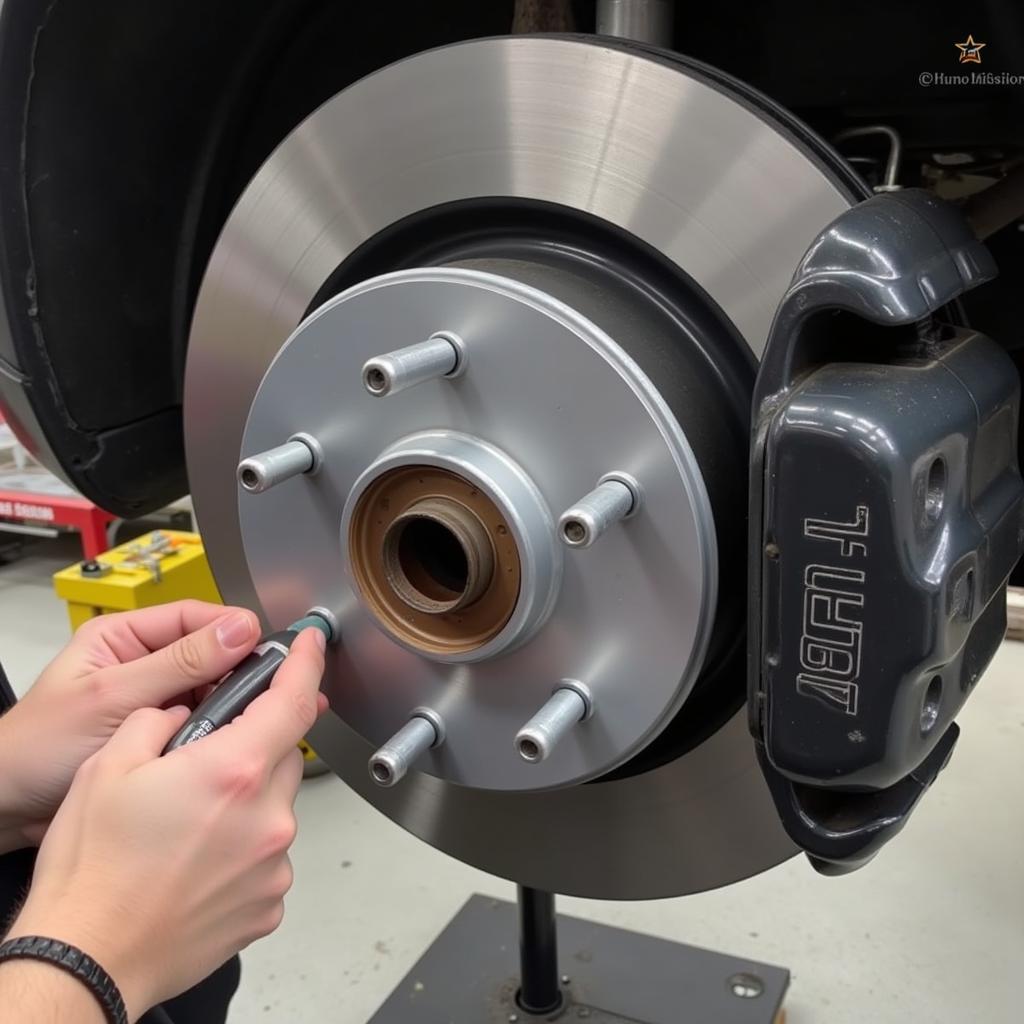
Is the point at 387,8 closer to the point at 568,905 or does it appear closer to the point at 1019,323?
the point at 1019,323

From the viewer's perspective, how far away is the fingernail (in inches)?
19.3

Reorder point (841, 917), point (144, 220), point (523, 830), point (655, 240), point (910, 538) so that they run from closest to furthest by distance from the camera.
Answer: point (910, 538) → point (655, 240) → point (523, 830) → point (144, 220) → point (841, 917)

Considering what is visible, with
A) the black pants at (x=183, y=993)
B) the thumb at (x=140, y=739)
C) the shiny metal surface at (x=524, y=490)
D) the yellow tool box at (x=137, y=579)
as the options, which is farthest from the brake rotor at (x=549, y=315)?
the yellow tool box at (x=137, y=579)

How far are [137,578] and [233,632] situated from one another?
114 centimetres

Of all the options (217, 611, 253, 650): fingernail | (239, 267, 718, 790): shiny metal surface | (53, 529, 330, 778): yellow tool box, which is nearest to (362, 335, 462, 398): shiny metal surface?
(239, 267, 718, 790): shiny metal surface

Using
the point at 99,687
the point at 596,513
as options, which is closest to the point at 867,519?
the point at 596,513

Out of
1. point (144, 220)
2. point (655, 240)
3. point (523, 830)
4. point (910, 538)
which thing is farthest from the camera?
point (144, 220)

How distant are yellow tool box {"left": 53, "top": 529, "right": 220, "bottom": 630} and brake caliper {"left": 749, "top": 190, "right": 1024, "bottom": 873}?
124cm

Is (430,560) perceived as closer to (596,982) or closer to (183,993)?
(183,993)

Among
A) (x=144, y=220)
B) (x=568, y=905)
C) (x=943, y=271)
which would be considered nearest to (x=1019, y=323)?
A: (x=943, y=271)

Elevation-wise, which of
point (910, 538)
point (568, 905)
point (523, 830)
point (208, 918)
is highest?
point (910, 538)

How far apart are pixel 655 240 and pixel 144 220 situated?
16.5 inches

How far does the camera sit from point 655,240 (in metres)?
0.50

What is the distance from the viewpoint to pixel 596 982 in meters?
0.96
